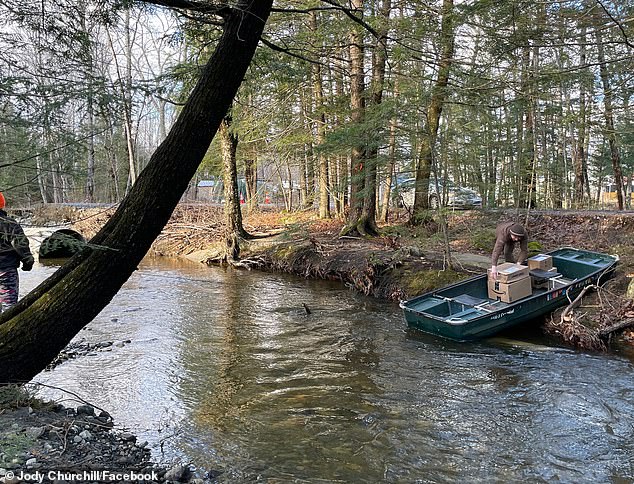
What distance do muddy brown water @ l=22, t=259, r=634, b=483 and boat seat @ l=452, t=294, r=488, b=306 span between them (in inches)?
30.3

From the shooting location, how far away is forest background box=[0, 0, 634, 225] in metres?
4.39

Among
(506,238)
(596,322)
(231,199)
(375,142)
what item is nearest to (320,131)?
(231,199)

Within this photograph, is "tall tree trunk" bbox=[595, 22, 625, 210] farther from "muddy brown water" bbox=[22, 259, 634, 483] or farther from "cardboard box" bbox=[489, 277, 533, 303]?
"muddy brown water" bbox=[22, 259, 634, 483]

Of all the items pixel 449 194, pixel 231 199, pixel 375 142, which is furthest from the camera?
pixel 231 199

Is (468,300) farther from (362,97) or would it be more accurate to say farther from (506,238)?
(362,97)

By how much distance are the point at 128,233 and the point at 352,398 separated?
3566mm

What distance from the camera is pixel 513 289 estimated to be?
865 cm

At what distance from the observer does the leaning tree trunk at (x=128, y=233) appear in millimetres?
4098

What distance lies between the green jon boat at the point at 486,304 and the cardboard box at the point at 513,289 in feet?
0.34

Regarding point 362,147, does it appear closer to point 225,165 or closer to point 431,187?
point 431,187

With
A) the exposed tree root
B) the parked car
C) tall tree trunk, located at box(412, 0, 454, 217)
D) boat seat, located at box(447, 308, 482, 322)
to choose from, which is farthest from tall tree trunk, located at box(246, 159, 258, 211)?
the exposed tree root

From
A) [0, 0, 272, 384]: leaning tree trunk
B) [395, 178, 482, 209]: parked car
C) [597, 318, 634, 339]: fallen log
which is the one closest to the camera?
[0, 0, 272, 384]: leaning tree trunk

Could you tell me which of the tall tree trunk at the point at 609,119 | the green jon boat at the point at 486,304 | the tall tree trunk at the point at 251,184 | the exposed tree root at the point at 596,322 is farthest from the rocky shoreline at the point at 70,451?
the tall tree trunk at the point at 251,184

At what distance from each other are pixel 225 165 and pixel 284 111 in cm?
269
